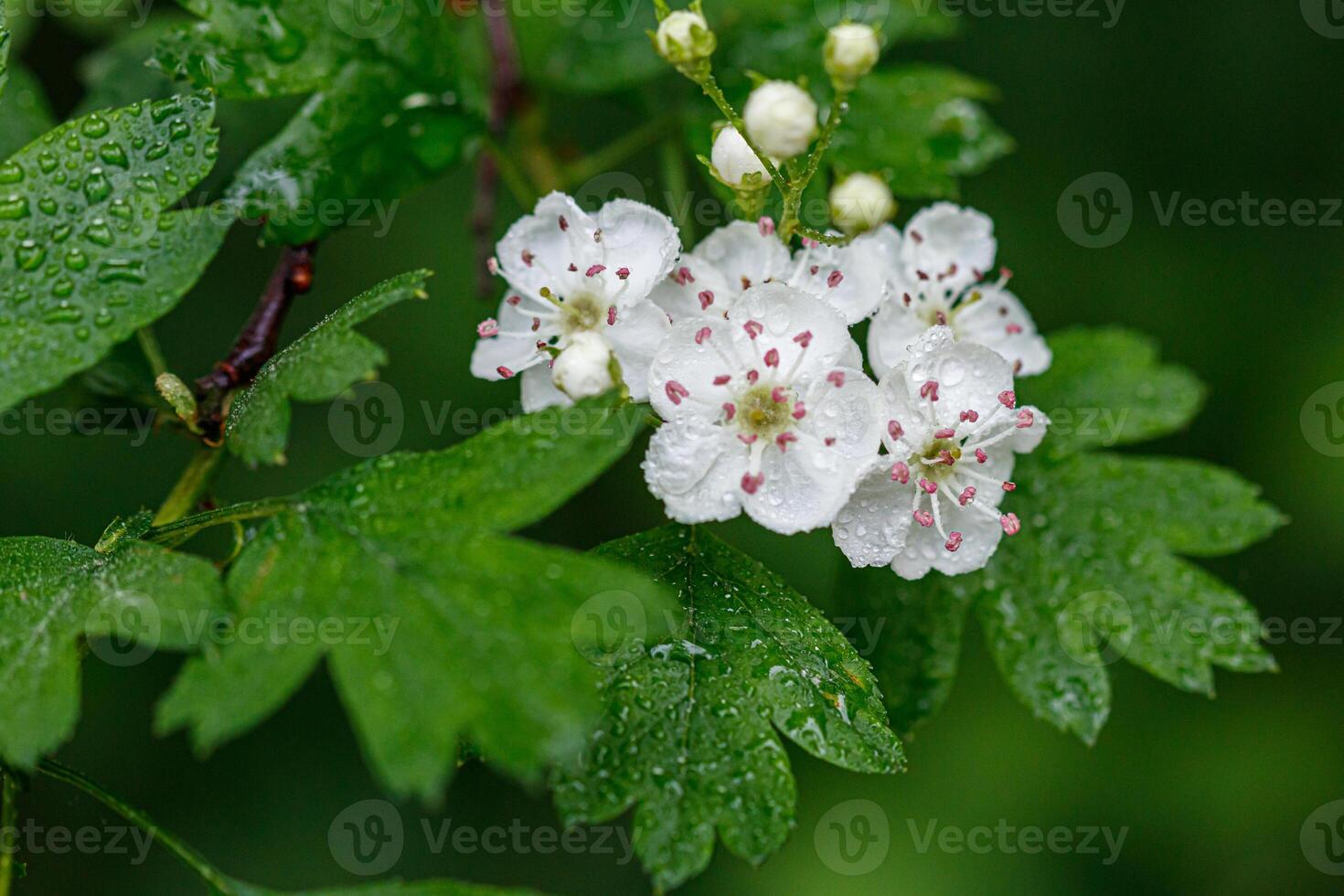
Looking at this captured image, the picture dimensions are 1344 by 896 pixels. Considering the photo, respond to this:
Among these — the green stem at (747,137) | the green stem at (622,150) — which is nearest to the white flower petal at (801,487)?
the green stem at (747,137)

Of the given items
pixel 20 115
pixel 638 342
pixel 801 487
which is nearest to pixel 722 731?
pixel 801 487

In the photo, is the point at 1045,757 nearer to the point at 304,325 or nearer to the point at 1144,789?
the point at 1144,789

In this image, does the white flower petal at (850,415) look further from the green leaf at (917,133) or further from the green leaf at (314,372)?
the green leaf at (917,133)

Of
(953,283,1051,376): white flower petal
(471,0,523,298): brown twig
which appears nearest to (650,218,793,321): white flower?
(953,283,1051,376): white flower petal

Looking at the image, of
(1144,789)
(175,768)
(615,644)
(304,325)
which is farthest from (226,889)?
(1144,789)

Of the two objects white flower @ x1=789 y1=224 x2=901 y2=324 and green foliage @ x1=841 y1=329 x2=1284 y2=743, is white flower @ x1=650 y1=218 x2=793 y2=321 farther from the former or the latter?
green foliage @ x1=841 y1=329 x2=1284 y2=743

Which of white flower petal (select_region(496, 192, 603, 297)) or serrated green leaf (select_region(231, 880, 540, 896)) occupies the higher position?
white flower petal (select_region(496, 192, 603, 297))
